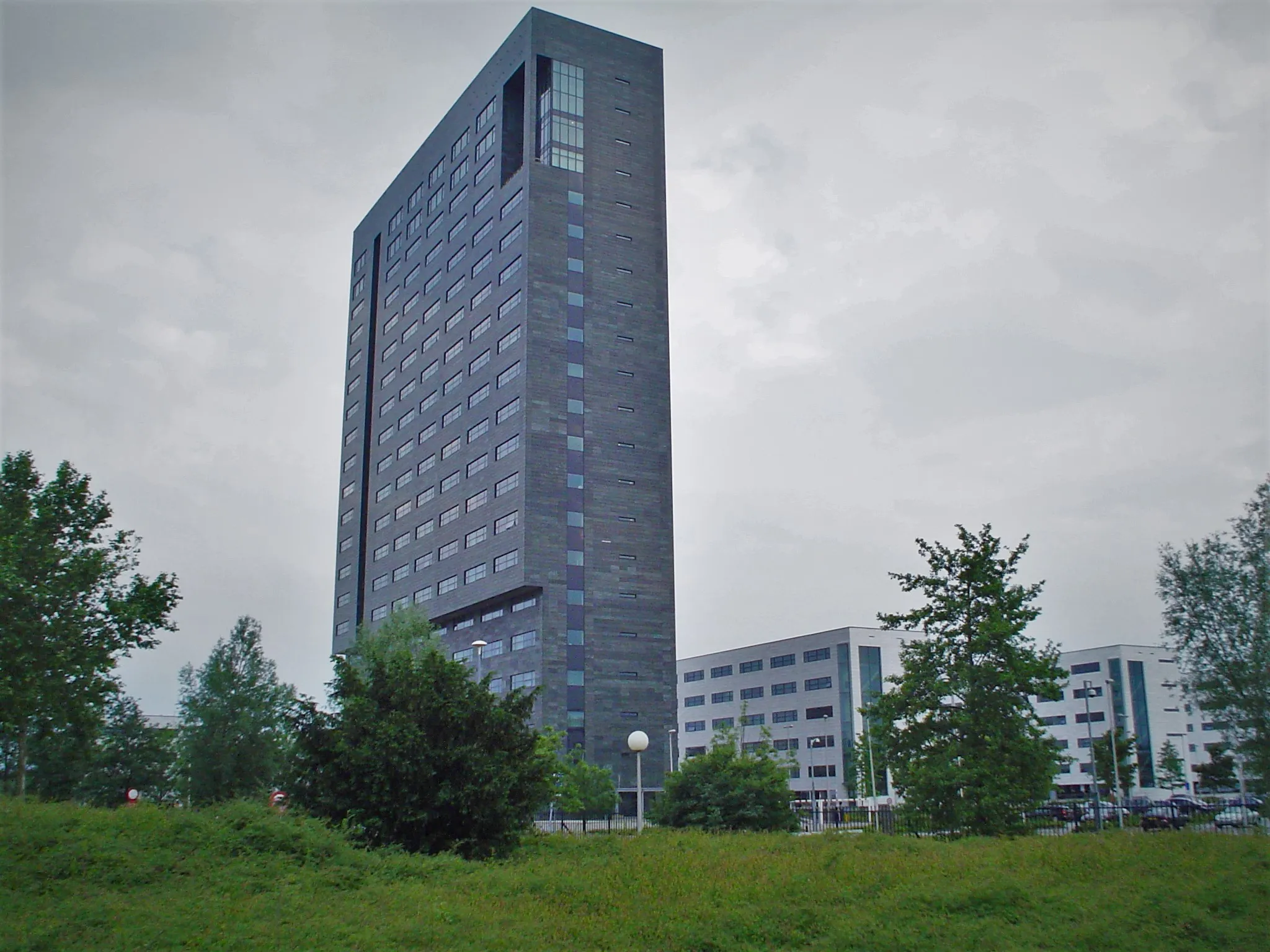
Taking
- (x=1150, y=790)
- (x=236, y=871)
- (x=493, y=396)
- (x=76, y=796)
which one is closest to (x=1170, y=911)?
(x=236, y=871)

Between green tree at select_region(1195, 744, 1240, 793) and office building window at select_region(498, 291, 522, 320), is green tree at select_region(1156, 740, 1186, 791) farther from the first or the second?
office building window at select_region(498, 291, 522, 320)

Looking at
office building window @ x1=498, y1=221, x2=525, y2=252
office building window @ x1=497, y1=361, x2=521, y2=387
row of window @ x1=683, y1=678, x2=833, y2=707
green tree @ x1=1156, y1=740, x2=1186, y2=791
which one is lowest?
green tree @ x1=1156, y1=740, x2=1186, y2=791

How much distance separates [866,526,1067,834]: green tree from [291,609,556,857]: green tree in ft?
41.3

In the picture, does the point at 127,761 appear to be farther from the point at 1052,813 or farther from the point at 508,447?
the point at 1052,813

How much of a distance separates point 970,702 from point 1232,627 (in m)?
23.1

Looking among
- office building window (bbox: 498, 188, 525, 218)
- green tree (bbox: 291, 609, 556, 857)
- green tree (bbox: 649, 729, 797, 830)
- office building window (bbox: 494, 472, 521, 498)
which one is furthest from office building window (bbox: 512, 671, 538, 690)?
green tree (bbox: 291, 609, 556, 857)

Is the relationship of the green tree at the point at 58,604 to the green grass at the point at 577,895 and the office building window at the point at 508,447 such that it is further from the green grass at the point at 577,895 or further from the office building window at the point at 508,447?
the office building window at the point at 508,447

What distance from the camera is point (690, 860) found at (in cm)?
2317

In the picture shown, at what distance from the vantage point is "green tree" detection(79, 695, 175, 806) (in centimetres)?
6688

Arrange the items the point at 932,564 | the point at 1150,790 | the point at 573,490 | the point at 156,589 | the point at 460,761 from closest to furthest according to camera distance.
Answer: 1. the point at 460,761
2. the point at 932,564
3. the point at 156,589
4. the point at 573,490
5. the point at 1150,790

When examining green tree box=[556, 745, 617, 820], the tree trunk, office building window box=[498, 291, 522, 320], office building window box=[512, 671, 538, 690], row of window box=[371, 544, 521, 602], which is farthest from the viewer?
office building window box=[498, 291, 522, 320]

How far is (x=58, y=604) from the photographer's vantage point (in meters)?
43.2

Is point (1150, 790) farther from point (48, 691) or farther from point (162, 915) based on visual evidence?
point (162, 915)

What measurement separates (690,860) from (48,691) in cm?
3148
